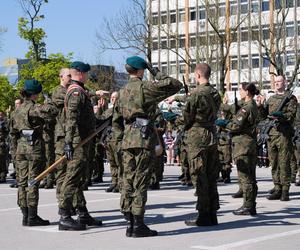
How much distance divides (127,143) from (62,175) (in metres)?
1.55

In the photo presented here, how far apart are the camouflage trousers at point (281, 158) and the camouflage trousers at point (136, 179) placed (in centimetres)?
439

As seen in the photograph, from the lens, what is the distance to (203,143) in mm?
9258

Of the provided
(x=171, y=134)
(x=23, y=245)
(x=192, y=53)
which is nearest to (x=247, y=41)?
(x=192, y=53)

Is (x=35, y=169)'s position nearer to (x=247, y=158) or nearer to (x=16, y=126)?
(x=16, y=126)

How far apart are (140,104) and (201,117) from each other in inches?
46.5

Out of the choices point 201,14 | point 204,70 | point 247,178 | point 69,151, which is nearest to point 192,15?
point 201,14

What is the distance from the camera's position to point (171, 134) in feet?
90.9

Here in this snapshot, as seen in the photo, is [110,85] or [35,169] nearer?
[35,169]

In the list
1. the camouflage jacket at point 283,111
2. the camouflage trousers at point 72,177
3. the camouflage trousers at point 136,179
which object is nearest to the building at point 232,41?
the camouflage jacket at point 283,111

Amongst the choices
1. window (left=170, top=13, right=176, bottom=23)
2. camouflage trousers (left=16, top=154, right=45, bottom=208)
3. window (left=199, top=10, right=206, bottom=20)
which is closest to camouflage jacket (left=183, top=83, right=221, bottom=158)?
camouflage trousers (left=16, top=154, right=45, bottom=208)

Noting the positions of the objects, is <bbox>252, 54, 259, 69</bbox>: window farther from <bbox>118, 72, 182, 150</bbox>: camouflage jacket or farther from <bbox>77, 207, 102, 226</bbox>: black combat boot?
<bbox>118, 72, 182, 150</bbox>: camouflage jacket

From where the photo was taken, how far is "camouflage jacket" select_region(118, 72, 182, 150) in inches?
330

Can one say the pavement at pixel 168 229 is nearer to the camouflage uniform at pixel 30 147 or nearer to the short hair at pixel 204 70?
the camouflage uniform at pixel 30 147

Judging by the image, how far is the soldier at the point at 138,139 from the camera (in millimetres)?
8398
